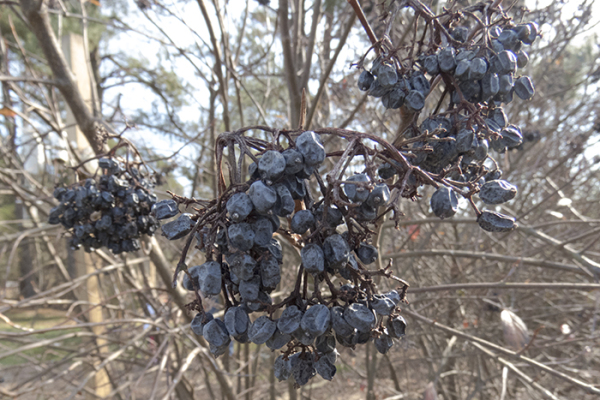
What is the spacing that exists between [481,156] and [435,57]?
0.28m

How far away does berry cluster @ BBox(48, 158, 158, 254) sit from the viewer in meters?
1.63

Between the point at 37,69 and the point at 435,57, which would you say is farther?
the point at 37,69

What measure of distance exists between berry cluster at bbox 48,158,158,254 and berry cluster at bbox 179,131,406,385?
3.32ft

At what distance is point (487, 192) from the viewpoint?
78 cm

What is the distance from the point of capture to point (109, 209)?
1.68 m

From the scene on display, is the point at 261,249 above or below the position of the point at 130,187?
below

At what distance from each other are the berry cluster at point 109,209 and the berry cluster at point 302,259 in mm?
1011

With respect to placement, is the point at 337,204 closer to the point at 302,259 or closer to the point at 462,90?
the point at 302,259

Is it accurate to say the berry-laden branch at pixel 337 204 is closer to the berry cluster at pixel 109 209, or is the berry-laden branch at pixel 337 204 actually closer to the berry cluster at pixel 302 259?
the berry cluster at pixel 302 259

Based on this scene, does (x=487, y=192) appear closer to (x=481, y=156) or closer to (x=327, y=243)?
(x=481, y=156)

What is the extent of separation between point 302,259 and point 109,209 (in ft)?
4.25

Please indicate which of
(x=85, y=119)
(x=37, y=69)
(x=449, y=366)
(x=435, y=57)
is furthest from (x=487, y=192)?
(x=37, y=69)

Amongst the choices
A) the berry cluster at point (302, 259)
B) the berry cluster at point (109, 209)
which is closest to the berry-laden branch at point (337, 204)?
the berry cluster at point (302, 259)

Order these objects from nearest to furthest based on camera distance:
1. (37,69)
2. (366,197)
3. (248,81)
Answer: (366,197) → (37,69) → (248,81)
